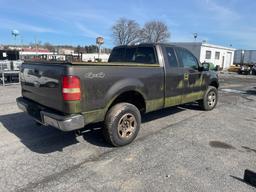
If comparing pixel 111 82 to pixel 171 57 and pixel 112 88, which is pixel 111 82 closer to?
pixel 112 88

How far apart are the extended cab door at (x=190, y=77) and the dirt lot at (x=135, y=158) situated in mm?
782

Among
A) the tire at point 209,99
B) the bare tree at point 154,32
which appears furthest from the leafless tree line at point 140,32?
the tire at point 209,99

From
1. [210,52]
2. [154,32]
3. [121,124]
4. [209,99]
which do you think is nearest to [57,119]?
[121,124]

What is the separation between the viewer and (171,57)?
17.3 ft

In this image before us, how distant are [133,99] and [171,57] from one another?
145cm

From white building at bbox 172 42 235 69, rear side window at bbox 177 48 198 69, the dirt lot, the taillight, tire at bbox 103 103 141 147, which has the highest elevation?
white building at bbox 172 42 235 69

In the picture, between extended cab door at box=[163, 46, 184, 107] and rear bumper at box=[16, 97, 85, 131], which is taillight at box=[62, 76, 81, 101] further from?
extended cab door at box=[163, 46, 184, 107]

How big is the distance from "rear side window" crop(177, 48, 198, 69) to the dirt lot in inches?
59.1

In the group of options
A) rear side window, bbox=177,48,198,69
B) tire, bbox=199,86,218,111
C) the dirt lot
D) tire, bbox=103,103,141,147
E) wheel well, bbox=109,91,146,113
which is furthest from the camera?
tire, bbox=199,86,218,111

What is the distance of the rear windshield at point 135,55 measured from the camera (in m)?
5.08

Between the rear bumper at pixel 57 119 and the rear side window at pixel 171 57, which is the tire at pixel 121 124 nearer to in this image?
the rear bumper at pixel 57 119

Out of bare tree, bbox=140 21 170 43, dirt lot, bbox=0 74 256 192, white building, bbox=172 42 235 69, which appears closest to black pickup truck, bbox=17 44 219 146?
dirt lot, bbox=0 74 256 192

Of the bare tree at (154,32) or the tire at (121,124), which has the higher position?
the bare tree at (154,32)

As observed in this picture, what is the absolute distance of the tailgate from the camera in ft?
11.1
